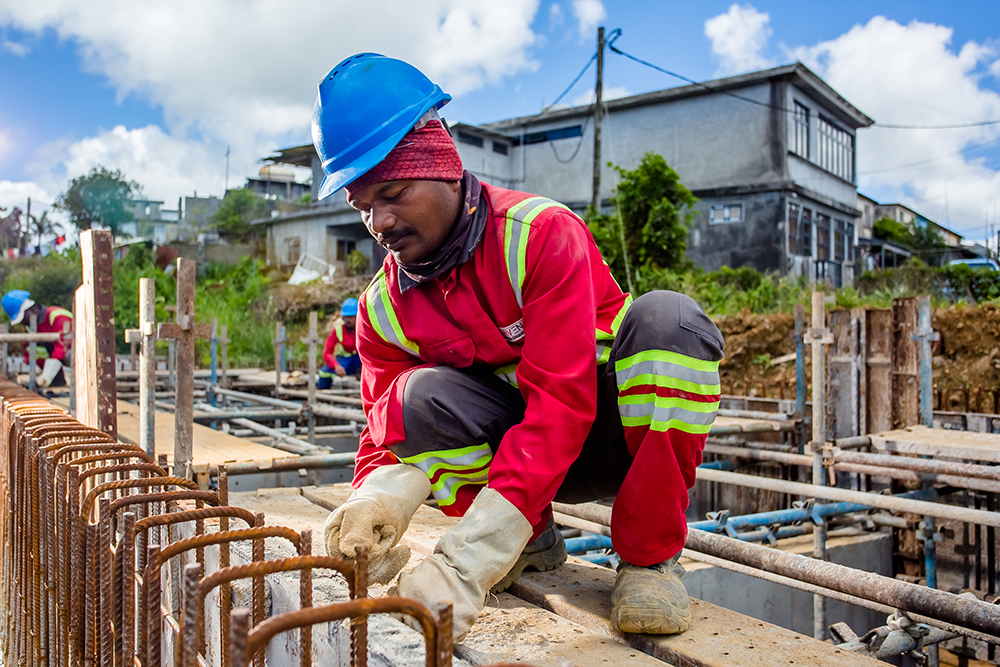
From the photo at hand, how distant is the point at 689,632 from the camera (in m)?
1.67

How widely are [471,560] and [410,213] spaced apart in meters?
0.81

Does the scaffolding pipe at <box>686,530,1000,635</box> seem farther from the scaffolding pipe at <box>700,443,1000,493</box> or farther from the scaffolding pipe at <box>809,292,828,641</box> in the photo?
the scaffolding pipe at <box>809,292,828,641</box>

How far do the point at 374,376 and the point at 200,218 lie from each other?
38749mm

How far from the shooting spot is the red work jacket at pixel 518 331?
1.62 metres

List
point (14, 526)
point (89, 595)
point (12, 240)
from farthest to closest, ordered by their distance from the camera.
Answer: point (12, 240) < point (14, 526) < point (89, 595)

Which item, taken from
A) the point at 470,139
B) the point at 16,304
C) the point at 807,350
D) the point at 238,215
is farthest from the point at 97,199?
the point at 807,350

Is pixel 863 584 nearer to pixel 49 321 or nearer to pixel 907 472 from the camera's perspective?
pixel 907 472

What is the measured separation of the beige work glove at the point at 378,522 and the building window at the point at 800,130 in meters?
19.6

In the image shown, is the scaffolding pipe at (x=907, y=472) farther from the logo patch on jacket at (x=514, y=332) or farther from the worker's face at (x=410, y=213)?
the worker's face at (x=410, y=213)

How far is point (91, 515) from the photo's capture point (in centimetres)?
186

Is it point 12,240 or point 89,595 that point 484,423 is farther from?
point 12,240

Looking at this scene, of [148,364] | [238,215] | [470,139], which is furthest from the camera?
[238,215]

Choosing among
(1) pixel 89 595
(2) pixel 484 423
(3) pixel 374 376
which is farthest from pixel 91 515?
(2) pixel 484 423

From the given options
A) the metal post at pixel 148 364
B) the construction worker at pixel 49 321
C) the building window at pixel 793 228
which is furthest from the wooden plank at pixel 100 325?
the building window at pixel 793 228
